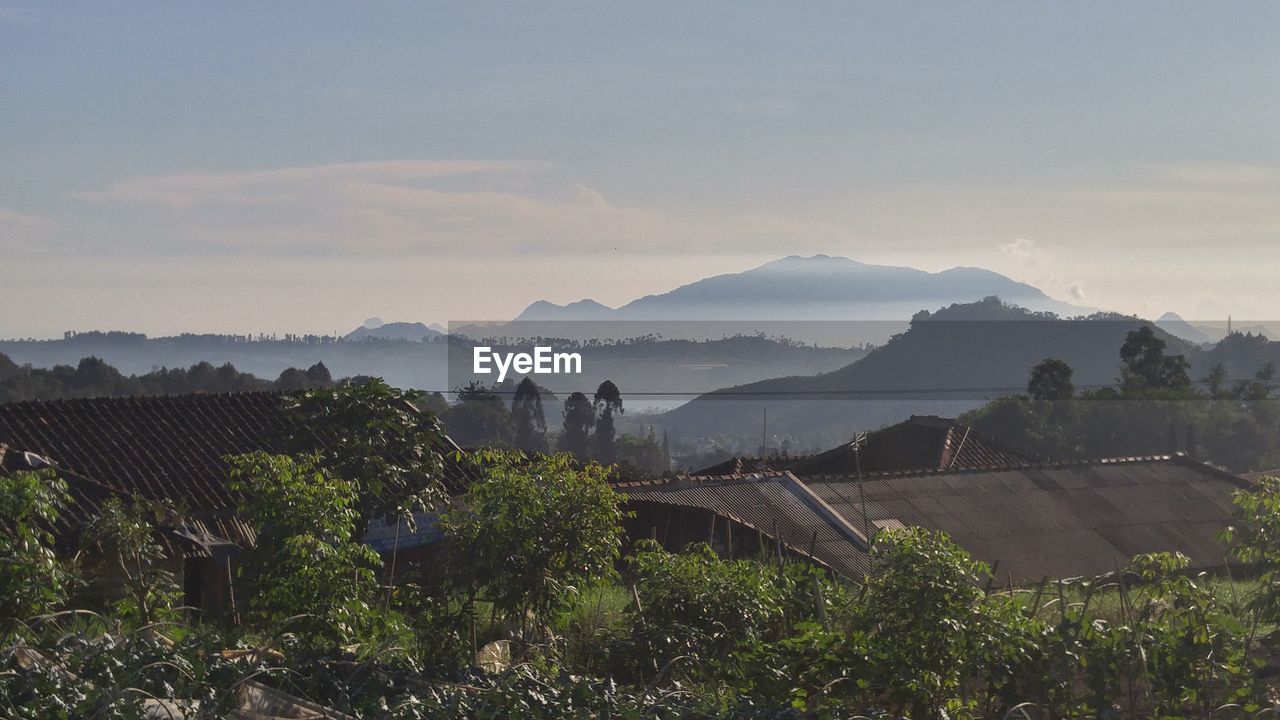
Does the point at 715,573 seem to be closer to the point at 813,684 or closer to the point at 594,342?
the point at 813,684

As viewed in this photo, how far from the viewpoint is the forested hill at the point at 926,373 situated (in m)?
137

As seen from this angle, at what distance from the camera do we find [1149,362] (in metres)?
67.4

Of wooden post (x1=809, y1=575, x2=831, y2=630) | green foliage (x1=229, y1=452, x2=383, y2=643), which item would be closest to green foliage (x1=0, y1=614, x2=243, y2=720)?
green foliage (x1=229, y1=452, x2=383, y2=643)

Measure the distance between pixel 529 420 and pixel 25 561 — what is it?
70.1 metres

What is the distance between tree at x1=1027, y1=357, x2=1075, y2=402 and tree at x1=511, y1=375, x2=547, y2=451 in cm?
2737

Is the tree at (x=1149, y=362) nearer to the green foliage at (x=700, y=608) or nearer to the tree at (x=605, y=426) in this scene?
the tree at (x=605, y=426)

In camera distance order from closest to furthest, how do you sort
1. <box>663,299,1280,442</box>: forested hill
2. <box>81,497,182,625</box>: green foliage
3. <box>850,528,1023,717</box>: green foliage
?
<box>850,528,1023,717</box>: green foliage → <box>81,497,182,625</box>: green foliage → <box>663,299,1280,442</box>: forested hill

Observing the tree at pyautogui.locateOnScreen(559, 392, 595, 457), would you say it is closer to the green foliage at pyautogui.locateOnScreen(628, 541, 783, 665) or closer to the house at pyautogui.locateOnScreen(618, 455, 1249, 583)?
the house at pyautogui.locateOnScreen(618, 455, 1249, 583)

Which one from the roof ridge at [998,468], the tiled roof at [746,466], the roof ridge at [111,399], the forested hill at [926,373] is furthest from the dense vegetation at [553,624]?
the forested hill at [926,373]

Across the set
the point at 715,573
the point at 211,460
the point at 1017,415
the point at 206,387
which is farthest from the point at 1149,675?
the point at 206,387

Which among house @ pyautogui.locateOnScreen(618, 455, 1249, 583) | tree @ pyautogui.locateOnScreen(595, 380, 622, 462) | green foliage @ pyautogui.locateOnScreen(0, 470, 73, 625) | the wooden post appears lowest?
tree @ pyautogui.locateOnScreen(595, 380, 622, 462)

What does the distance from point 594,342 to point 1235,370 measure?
7812cm

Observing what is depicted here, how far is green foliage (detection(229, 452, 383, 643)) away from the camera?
914cm

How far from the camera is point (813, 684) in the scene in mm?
8047
